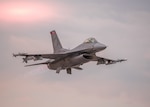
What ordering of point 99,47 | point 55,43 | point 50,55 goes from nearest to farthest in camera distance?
point 99,47 → point 50,55 → point 55,43

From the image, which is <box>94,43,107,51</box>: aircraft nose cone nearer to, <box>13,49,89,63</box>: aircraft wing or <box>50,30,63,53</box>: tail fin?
<box>13,49,89,63</box>: aircraft wing

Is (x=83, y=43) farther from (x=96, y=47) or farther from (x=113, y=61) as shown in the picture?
(x=113, y=61)

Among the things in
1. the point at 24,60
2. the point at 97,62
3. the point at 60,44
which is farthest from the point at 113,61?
the point at 24,60

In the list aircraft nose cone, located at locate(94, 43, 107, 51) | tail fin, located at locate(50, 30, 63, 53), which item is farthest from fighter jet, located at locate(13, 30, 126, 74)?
tail fin, located at locate(50, 30, 63, 53)

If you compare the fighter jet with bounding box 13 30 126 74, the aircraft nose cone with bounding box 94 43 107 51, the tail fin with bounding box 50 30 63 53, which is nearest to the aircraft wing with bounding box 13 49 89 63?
the fighter jet with bounding box 13 30 126 74

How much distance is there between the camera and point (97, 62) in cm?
12544

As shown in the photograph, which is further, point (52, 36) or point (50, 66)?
point (52, 36)

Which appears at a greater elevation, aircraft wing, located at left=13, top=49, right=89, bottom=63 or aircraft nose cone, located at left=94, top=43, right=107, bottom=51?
aircraft nose cone, located at left=94, top=43, right=107, bottom=51

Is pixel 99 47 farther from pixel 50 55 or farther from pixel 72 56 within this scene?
pixel 50 55

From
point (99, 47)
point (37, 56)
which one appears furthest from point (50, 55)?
point (99, 47)

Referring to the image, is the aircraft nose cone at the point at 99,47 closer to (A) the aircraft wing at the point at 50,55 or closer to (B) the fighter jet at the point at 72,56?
(B) the fighter jet at the point at 72,56

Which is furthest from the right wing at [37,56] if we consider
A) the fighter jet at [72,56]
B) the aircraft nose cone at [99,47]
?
the aircraft nose cone at [99,47]

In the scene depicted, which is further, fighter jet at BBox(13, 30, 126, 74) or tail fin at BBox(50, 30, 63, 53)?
tail fin at BBox(50, 30, 63, 53)

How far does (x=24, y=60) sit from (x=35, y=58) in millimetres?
2492
